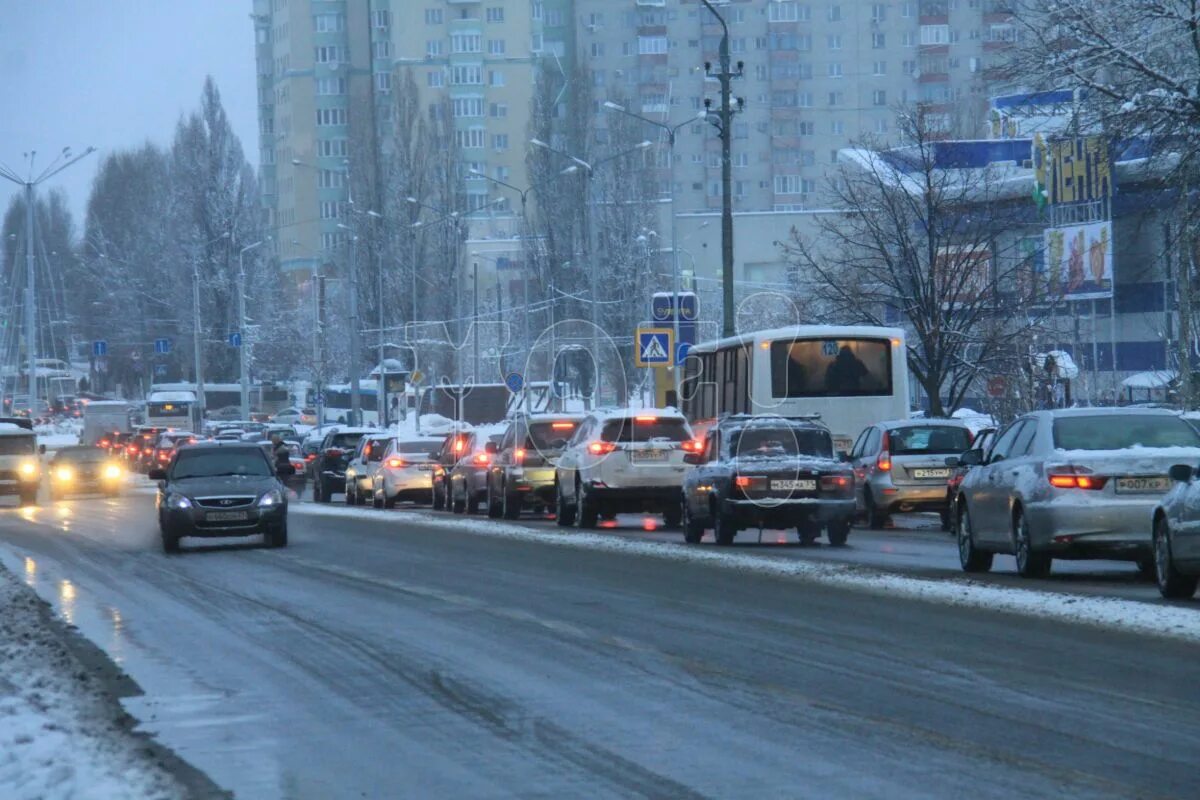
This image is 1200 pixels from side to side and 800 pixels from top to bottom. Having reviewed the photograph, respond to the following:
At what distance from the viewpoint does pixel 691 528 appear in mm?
27094

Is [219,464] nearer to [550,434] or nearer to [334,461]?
[550,434]

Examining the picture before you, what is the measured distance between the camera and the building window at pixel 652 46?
161 m

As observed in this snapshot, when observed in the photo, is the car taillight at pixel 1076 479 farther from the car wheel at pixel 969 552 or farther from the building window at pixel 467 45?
the building window at pixel 467 45

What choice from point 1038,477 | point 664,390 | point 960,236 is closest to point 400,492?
point 664,390

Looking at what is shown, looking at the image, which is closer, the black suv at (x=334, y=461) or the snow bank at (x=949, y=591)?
the snow bank at (x=949, y=591)

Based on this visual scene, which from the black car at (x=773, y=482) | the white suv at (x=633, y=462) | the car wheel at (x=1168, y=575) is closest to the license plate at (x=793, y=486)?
the black car at (x=773, y=482)

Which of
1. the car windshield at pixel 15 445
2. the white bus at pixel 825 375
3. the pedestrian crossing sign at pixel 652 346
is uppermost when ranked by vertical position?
the pedestrian crossing sign at pixel 652 346

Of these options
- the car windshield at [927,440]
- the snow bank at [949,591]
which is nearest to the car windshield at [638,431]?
the snow bank at [949,591]

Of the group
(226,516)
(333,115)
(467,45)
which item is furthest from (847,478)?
(333,115)

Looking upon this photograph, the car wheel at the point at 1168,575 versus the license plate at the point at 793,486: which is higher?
the license plate at the point at 793,486

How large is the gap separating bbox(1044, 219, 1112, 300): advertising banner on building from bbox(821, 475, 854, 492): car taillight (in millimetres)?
47064

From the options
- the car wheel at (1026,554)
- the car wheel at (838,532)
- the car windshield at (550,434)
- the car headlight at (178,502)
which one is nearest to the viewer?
the car wheel at (1026,554)

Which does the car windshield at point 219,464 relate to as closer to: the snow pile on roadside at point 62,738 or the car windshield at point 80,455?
the snow pile on roadside at point 62,738

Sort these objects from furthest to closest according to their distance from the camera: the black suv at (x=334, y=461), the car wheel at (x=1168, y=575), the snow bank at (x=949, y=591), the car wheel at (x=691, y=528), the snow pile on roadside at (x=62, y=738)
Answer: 1. the black suv at (x=334, y=461)
2. the car wheel at (x=691, y=528)
3. the car wheel at (x=1168, y=575)
4. the snow bank at (x=949, y=591)
5. the snow pile on roadside at (x=62, y=738)
